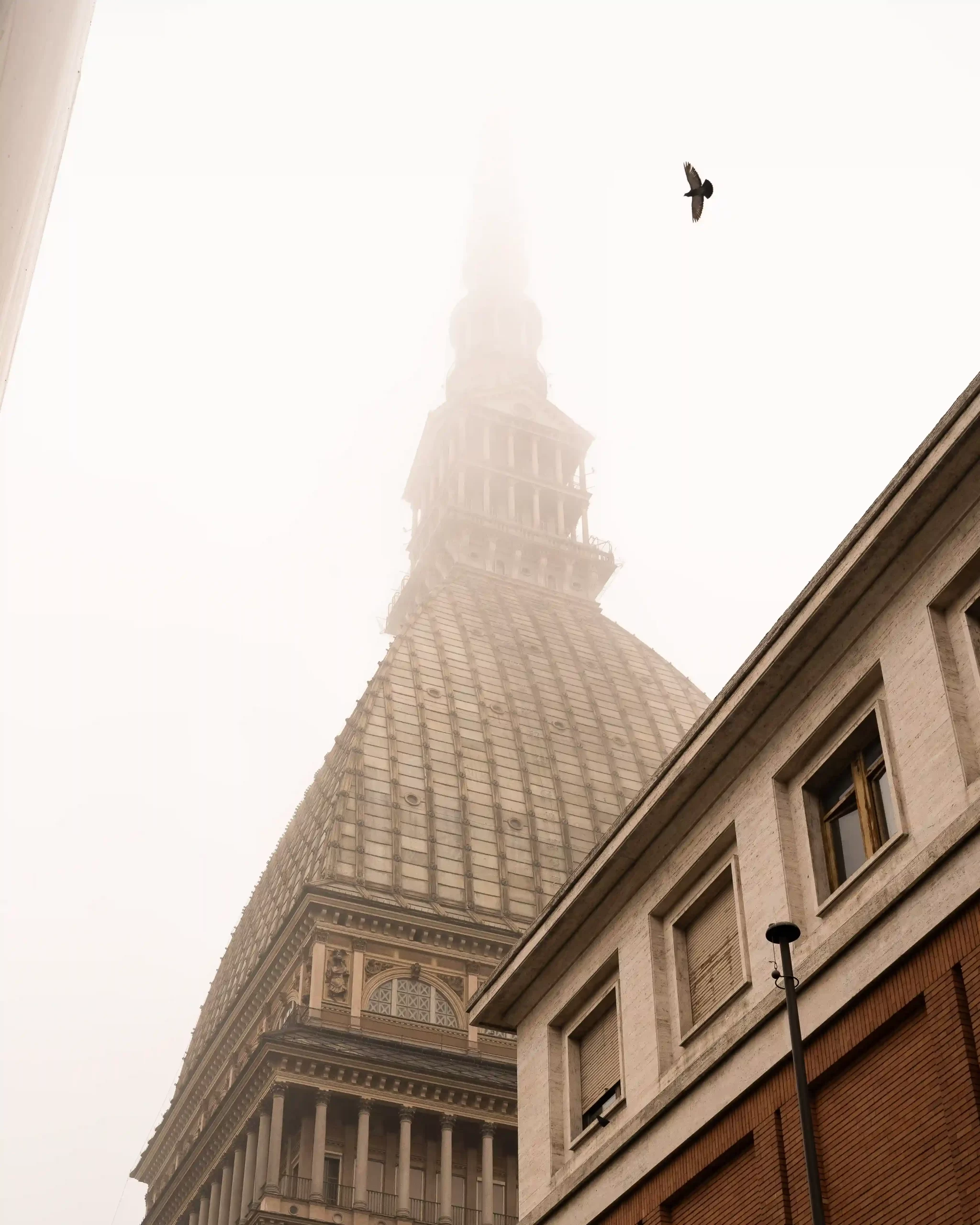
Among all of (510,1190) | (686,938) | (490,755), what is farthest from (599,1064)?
(490,755)

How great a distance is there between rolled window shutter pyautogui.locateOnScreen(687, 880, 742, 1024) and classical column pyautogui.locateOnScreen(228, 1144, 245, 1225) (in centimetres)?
4376

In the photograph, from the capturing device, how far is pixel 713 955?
882 inches

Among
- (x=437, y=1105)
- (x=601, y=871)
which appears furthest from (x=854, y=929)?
(x=437, y=1105)

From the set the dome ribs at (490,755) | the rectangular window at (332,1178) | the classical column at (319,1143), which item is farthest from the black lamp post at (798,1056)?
the dome ribs at (490,755)

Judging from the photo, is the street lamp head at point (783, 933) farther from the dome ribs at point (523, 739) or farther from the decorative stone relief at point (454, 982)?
the dome ribs at point (523, 739)

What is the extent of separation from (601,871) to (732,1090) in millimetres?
5273

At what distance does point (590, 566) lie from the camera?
373ft

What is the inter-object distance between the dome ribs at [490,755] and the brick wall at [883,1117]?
55.8 meters

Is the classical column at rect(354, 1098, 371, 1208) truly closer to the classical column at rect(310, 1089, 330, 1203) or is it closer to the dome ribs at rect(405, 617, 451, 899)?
the classical column at rect(310, 1089, 330, 1203)

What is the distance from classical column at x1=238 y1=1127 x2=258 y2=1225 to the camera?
60500mm

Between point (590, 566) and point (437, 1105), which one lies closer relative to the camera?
point (437, 1105)

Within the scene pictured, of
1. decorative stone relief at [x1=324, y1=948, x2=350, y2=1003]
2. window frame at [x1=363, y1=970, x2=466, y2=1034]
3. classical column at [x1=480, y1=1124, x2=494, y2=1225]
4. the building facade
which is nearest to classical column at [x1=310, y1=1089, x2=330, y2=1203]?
window frame at [x1=363, y1=970, x2=466, y2=1034]

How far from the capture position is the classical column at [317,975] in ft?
211

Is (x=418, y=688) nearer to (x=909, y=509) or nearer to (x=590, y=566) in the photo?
(x=590, y=566)
